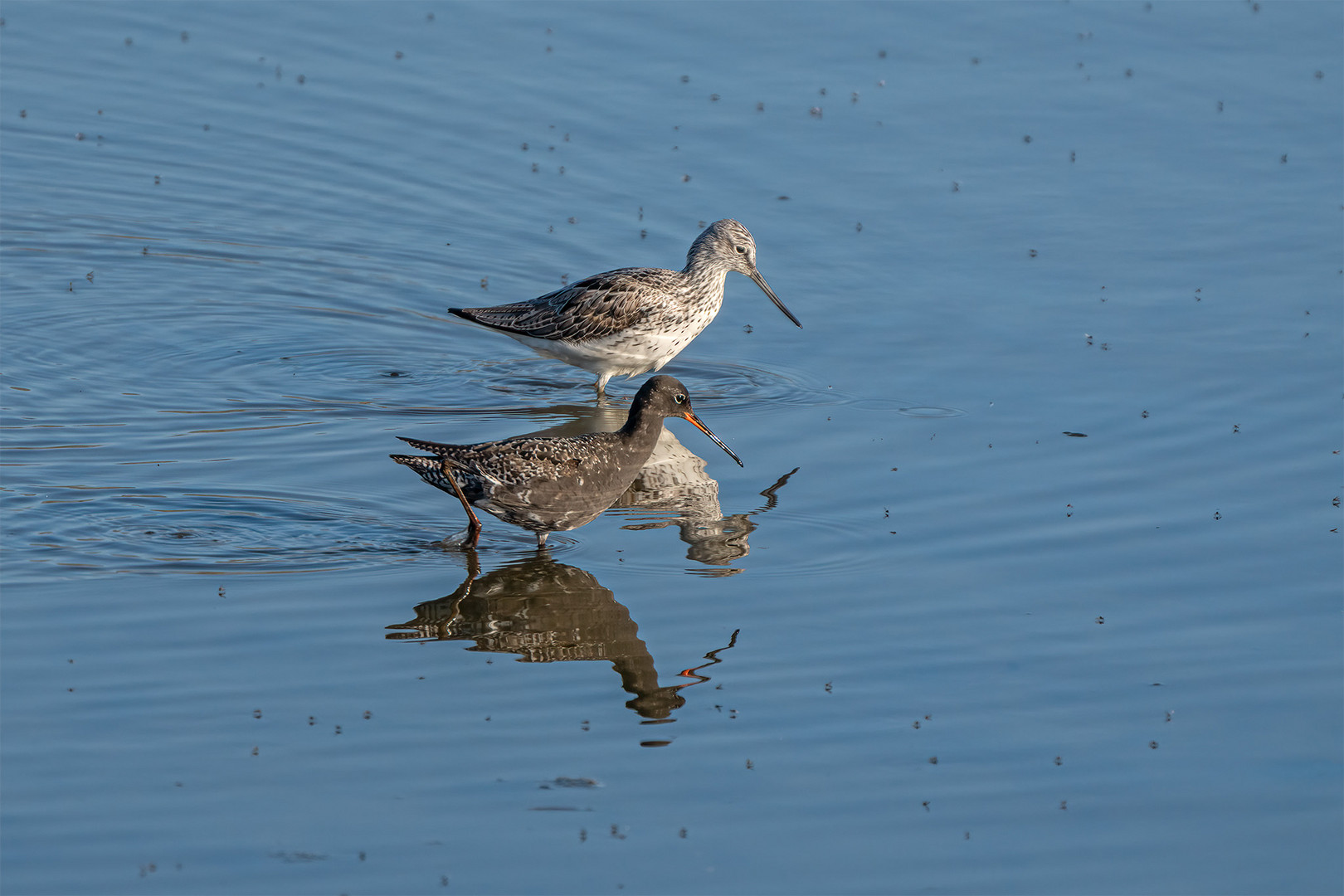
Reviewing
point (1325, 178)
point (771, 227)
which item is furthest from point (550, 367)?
point (1325, 178)

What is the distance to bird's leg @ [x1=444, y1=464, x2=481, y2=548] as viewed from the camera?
34.4 feet

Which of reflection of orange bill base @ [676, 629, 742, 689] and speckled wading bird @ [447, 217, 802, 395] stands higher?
speckled wading bird @ [447, 217, 802, 395]

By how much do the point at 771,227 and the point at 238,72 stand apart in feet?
25.4

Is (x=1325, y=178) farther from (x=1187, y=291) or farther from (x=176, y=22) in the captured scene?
(x=176, y=22)

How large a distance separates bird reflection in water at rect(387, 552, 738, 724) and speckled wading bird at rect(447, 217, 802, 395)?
418 centimetres

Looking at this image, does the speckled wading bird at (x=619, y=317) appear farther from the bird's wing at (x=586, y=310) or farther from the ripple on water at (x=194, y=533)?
the ripple on water at (x=194, y=533)

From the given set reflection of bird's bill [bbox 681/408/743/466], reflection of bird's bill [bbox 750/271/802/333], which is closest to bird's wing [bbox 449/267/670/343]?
reflection of bird's bill [bbox 750/271/802/333]

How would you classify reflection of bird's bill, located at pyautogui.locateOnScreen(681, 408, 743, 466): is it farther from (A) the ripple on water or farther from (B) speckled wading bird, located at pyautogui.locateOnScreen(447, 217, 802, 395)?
(B) speckled wading bird, located at pyautogui.locateOnScreen(447, 217, 802, 395)

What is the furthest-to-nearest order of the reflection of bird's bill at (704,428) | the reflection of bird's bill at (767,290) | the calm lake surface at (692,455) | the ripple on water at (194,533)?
Answer: 1. the reflection of bird's bill at (767,290)
2. the reflection of bird's bill at (704,428)
3. the ripple on water at (194,533)
4. the calm lake surface at (692,455)

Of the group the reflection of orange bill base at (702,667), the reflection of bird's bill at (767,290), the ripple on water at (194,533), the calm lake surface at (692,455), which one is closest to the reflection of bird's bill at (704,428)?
the calm lake surface at (692,455)

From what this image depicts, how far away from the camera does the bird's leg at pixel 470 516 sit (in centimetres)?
1049

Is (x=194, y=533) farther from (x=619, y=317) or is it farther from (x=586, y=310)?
(x=619, y=317)

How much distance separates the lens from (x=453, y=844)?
7.18 meters

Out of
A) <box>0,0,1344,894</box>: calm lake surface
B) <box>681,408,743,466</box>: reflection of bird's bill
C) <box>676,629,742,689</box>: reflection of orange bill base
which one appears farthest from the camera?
<box>681,408,743,466</box>: reflection of bird's bill
